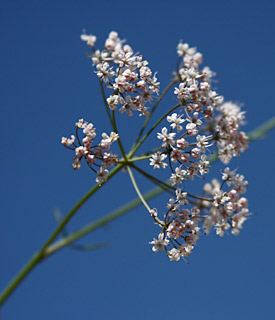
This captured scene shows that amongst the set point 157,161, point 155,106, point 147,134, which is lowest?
point 157,161

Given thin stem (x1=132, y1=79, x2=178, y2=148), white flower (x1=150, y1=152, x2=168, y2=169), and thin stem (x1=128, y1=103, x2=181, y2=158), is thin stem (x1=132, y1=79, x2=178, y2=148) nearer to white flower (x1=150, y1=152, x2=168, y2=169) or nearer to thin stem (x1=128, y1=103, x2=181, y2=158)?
thin stem (x1=128, y1=103, x2=181, y2=158)

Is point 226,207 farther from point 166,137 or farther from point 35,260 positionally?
point 35,260

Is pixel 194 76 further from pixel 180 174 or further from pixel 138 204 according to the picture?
pixel 138 204

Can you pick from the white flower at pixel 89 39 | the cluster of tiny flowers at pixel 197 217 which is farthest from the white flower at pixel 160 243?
the white flower at pixel 89 39

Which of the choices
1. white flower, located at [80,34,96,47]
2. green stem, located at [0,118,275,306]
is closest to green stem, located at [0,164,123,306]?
green stem, located at [0,118,275,306]

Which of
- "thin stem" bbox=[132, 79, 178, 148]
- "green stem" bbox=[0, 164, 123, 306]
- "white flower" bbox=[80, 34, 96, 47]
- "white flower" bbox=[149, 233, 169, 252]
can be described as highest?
"white flower" bbox=[80, 34, 96, 47]

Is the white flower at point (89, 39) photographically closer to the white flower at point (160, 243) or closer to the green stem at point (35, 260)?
the green stem at point (35, 260)

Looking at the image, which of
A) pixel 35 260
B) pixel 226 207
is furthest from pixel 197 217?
pixel 35 260

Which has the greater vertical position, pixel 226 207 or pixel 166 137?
pixel 166 137

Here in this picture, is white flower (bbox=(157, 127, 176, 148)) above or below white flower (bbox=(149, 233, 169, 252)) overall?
above

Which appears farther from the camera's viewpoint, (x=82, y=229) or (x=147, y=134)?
(x=82, y=229)

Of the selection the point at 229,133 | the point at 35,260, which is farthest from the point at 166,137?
the point at 35,260

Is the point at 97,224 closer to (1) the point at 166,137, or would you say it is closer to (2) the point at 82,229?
(2) the point at 82,229
